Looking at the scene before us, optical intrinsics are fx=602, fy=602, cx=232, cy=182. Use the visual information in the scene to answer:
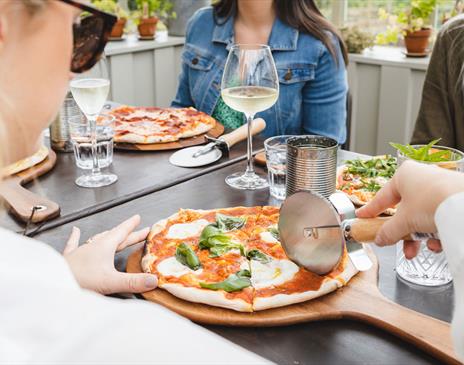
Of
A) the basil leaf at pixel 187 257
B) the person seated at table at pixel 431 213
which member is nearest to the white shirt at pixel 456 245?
the person seated at table at pixel 431 213

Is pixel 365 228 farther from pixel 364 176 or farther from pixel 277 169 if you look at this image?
pixel 364 176

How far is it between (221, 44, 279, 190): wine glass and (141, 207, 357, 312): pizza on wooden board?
0.28 meters

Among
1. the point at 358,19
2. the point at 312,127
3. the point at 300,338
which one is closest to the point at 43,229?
the point at 300,338

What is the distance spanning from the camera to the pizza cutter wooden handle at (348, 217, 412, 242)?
0.98 meters

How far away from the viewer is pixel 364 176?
159 cm

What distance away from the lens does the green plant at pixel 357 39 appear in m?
3.47

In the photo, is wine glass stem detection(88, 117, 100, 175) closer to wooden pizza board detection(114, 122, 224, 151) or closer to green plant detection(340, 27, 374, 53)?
wooden pizza board detection(114, 122, 224, 151)

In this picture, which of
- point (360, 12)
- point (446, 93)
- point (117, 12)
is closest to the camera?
point (446, 93)

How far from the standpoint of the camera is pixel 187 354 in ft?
1.70

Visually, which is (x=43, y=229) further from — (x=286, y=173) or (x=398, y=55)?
(x=398, y=55)

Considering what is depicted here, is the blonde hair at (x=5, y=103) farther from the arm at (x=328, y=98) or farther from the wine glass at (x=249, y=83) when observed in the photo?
the arm at (x=328, y=98)

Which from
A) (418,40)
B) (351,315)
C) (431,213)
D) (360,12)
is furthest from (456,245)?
(360,12)

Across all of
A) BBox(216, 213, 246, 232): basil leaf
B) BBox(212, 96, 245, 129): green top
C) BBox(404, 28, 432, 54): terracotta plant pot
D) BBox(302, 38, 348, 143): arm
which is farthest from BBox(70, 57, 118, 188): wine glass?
BBox(404, 28, 432, 54): terracotta plant pot

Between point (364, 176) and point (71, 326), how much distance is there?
3.96 feet
